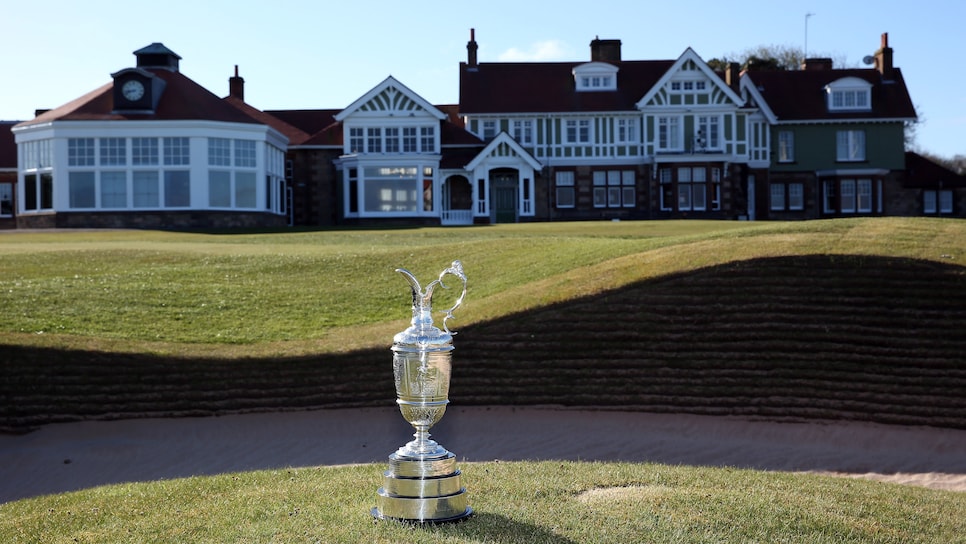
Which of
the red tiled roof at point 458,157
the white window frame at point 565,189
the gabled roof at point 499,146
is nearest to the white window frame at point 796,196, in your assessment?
the white window frame at point 565,189

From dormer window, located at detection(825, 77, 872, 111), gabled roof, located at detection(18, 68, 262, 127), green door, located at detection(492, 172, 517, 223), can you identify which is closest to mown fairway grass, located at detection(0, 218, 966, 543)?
gabled roof, located at detection(18, 68, 262, 127)

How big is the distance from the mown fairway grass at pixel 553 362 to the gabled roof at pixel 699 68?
1058 inches

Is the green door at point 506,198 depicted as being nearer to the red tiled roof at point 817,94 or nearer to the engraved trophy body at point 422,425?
the red tiled roof at point 817,94

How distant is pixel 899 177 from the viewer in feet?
180

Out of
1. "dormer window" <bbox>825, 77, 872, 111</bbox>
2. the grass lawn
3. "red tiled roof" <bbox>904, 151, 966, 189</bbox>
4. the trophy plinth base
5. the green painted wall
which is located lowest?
the grass lawn

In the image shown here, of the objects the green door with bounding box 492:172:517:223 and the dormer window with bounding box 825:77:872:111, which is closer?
the green door with bounding box 492:172:517:223

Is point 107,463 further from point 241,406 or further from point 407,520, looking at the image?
point 407,520

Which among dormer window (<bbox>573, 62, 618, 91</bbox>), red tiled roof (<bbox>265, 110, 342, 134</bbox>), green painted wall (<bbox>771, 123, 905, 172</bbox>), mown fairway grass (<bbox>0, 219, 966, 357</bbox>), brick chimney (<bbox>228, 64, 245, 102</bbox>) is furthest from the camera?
brick chimney (<bbox>228, 64, 245, 102</bbox>)

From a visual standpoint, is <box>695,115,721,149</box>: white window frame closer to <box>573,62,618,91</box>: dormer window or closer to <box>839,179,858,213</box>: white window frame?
<box>573,62,618,91</box>: dormer window

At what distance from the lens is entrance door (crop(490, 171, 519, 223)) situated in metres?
49.3

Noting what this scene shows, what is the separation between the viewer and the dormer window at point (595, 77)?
51.6 m

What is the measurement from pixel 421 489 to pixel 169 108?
1547 inches

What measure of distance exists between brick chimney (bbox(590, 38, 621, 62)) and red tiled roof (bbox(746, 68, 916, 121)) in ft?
22.2

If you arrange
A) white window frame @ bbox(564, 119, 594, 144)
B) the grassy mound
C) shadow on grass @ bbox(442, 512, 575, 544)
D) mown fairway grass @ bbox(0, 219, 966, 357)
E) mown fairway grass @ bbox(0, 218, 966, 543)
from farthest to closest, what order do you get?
white window frame @ bbox(564, 119, 594, 144)
mown fairway grass @ bbox(0, 219, 966, 357)
the grassy mound
mown fairway grass @ bbox(0, 218, 966, 543)
shadow on grass @ bbox(442, 512, 575, 544)
